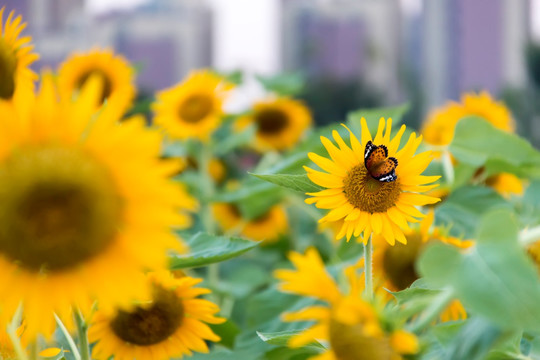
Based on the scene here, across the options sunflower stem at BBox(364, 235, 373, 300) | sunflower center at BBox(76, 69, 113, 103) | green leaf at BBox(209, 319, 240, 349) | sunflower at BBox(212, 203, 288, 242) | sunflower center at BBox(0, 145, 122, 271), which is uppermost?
sunflower center at BBox(0, 145, 122, 271)

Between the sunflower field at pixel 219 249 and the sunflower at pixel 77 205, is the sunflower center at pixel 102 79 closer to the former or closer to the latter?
the sunflower field at pixel 219 249

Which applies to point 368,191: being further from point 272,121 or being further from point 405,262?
point 272,121

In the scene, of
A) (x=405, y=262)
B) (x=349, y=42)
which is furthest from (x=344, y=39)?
(x=405, y=262)

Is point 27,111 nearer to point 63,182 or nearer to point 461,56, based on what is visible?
point 63,182

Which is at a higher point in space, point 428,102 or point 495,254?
point 495,254

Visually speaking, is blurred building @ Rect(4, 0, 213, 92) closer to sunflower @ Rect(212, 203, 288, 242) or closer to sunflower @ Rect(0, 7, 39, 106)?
sunflower @ Rect(212, 203, 288, 242)

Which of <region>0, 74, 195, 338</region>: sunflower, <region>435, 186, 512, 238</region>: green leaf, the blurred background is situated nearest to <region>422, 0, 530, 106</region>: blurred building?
the blurred background

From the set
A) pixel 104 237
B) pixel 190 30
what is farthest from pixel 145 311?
pixel 190 30

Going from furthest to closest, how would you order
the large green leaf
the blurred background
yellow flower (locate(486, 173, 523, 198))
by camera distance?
the blurred background
yellow flower (locate(486, 173, 523, 198))
the large green leaf
